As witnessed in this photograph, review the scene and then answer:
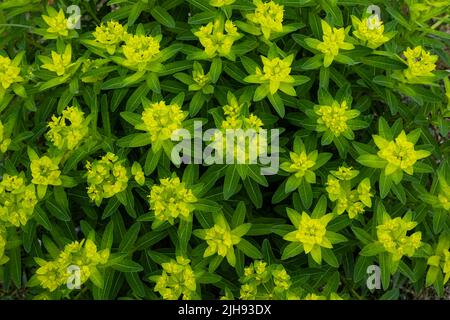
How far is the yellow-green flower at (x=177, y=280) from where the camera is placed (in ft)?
8.52

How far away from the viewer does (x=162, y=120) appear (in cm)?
249

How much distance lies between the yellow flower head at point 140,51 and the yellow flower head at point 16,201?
73cm

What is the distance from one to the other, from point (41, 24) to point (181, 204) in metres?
1.24

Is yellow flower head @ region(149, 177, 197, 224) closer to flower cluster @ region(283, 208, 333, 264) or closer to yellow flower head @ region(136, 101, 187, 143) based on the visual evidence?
yellow flower head @ region(136, 101, 187, 143)

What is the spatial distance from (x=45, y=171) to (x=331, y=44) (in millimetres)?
1428

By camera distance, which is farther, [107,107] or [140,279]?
[140,279]

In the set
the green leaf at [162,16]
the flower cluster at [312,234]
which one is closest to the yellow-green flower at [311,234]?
the flower cluster at [312,234]

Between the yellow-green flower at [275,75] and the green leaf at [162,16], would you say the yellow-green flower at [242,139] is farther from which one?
the green leaf at [162,16]

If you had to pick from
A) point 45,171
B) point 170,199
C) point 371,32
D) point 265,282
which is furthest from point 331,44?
point 45,171

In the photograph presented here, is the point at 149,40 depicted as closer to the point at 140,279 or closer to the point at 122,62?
the point at 122,62

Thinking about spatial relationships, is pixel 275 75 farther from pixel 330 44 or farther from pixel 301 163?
pixel 301 163

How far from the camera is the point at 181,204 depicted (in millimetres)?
2506

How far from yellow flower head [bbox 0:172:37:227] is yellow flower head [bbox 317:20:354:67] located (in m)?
1.46

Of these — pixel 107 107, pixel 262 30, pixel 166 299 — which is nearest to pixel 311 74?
pixel 262 30
